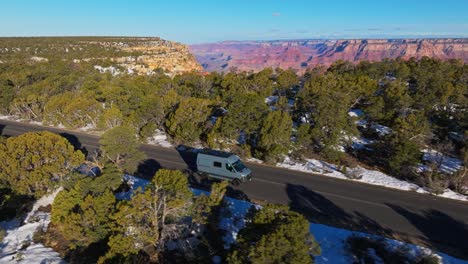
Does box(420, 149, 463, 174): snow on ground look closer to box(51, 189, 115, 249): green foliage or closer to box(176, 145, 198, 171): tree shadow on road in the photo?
box(176, 145, 198, 171): tree shadow on road

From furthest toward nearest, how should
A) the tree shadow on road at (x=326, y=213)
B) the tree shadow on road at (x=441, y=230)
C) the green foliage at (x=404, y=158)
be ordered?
1. the green foliage at (x=404, y=158)
2. the tree shadow on road at (x=326, y=213)
3. the tree shadow on road at (x=441, y=230)

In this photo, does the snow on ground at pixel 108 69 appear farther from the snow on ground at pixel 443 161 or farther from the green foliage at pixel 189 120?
the snow on ground at pixel 443 161

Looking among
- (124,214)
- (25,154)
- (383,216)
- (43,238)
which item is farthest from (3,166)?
(383,216)

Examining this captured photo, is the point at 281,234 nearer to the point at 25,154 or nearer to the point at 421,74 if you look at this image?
the point at 25,154

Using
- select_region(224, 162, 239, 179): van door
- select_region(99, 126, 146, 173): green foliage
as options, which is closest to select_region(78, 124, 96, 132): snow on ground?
select_region(99, 126, 146, 173): green foliage

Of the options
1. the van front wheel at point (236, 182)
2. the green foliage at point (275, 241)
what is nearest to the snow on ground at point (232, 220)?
the van front wheel at point (236, 182)

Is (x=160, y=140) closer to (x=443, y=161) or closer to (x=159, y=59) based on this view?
(x=443, y=161)
